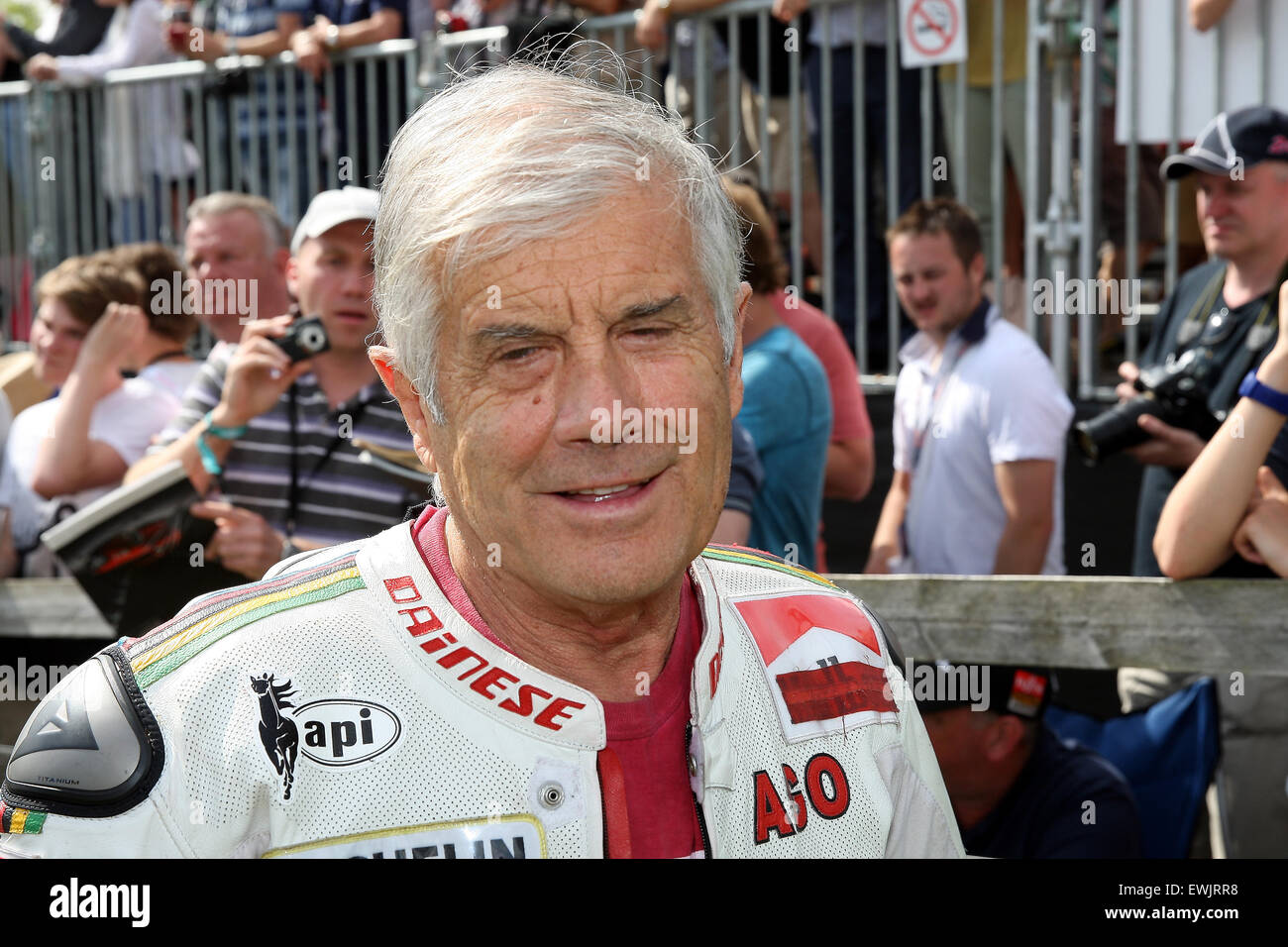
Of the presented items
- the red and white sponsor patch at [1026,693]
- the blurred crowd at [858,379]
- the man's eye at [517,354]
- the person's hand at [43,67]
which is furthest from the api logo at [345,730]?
the person's hand at [43,67]

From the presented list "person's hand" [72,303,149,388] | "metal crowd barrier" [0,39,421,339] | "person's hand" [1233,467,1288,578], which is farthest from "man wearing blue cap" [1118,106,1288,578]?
"metal crowd barrier" [0,39,421,339]

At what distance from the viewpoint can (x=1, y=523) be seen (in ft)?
15.6

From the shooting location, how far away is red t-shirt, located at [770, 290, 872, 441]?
15.5 feet

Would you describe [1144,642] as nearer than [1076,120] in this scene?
Yes

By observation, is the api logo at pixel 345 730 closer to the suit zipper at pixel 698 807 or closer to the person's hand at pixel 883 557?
the suit zipper at pixel 698 807

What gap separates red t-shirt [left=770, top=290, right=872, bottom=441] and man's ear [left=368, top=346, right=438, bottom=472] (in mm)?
2977

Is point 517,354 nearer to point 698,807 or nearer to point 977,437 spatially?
point 698,807

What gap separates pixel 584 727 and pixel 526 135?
637mm

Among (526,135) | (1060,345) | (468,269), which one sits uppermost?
(526,135)

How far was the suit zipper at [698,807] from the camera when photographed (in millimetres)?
1638

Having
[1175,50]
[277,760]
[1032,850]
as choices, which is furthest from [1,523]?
[1175,50]

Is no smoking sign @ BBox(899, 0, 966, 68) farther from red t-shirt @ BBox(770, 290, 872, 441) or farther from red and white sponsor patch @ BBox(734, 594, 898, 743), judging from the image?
red and white sponsor patch @ BBox(734, 594, 898, 743)

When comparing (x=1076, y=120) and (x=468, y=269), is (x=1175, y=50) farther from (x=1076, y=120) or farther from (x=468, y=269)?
(x=468, y=269)

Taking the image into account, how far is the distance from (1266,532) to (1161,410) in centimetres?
55
